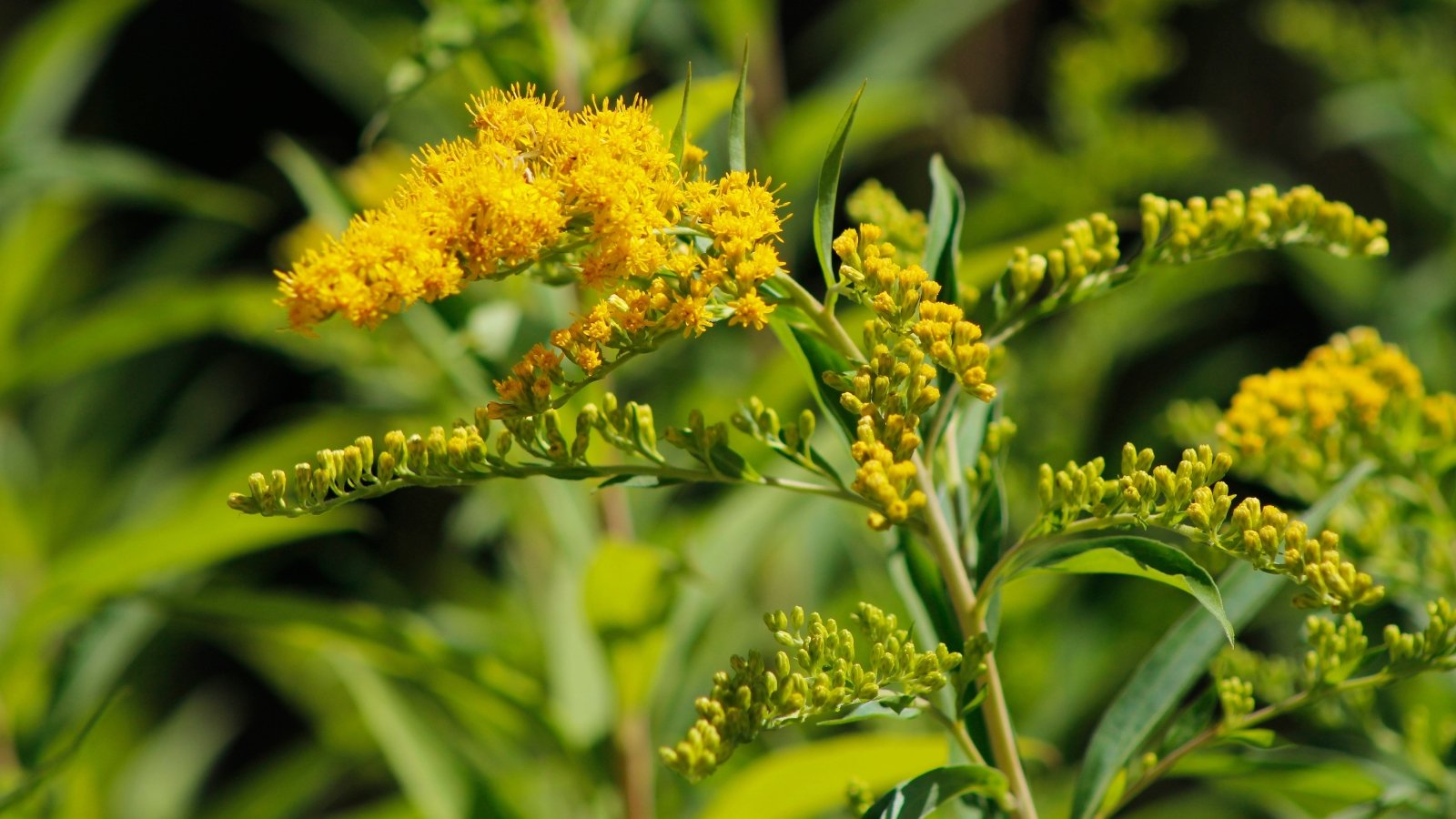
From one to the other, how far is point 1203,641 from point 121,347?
1682 millimetres

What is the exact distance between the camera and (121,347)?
196 centimetres

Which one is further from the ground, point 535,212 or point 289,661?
point 535,212

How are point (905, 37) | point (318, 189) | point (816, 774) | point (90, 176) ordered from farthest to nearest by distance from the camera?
point (905, 37), point (90, 176), point (318, 189), point (816, 774)

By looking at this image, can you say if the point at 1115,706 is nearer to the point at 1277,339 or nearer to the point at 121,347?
the point at 121,347

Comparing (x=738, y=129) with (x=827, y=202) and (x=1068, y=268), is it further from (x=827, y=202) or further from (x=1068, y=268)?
(x=1068, y=268)

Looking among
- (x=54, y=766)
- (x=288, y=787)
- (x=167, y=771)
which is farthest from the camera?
(x=167, y=771)

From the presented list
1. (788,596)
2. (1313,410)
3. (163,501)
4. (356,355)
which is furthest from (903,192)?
(1313,410)

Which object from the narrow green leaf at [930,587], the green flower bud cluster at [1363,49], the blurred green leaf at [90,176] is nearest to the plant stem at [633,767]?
the narrow green leaf at [930,587]

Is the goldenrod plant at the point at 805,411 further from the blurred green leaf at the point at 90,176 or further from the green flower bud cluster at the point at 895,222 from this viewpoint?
the blurred green leaf at the point at 90,176

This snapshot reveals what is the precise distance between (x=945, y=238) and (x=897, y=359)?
0.60ft

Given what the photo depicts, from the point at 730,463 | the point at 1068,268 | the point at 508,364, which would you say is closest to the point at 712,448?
the point at 730,463

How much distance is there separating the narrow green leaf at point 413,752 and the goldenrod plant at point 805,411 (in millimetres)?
733

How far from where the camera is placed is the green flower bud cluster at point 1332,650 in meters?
0.97

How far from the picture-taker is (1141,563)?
819 mm
